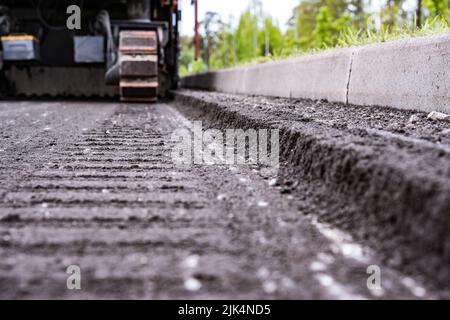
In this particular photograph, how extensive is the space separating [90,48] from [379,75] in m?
7.02

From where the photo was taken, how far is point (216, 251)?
199 centimetres

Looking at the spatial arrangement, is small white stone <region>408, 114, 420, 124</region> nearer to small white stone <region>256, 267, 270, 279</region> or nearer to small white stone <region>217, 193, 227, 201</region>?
small white stone <region>217, 193, 227, 201</region>

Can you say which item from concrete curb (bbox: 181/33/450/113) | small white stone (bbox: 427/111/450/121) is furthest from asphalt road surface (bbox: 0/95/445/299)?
concrete curb (bbox: 181/33/450/113)

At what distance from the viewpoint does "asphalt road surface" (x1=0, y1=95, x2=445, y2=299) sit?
1704 millimetres

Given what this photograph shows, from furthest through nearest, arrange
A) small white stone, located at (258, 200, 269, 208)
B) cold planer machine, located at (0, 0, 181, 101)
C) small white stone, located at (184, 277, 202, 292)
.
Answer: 1. cold planer machine, located at (0, 0, 181, 101)
2. small white stone, located at (258, 200, 269, 208)
3. small white stone, located at (184, 277, 202, 292)

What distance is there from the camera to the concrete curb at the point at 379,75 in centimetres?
419

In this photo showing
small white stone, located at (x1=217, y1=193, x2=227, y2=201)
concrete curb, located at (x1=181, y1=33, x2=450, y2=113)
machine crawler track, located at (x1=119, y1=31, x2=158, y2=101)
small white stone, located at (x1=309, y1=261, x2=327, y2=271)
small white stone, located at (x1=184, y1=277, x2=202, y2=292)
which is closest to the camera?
small white stone, located at (x1=184, y1=277, x2=202, y2=292)

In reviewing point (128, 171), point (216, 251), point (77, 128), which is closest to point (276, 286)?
point (216, 251)

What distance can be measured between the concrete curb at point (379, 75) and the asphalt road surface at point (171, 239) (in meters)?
1.70

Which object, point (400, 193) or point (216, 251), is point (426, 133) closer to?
point (400, 193)

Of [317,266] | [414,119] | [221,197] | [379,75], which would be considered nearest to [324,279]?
[317,266]

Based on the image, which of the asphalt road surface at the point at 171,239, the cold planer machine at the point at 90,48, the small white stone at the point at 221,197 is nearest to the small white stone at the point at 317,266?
the asphalt road surface at the point at 171,239

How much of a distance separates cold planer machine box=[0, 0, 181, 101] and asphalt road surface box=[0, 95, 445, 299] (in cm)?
685

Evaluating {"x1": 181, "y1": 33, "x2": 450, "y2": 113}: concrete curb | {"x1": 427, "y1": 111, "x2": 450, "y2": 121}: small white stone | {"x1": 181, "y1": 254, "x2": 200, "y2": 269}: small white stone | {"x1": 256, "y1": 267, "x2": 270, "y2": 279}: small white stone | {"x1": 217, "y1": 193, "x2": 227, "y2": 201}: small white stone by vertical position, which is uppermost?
{"x1": 181, "y1": 33, "x2": 450, "y2": 113}: concrete curb
